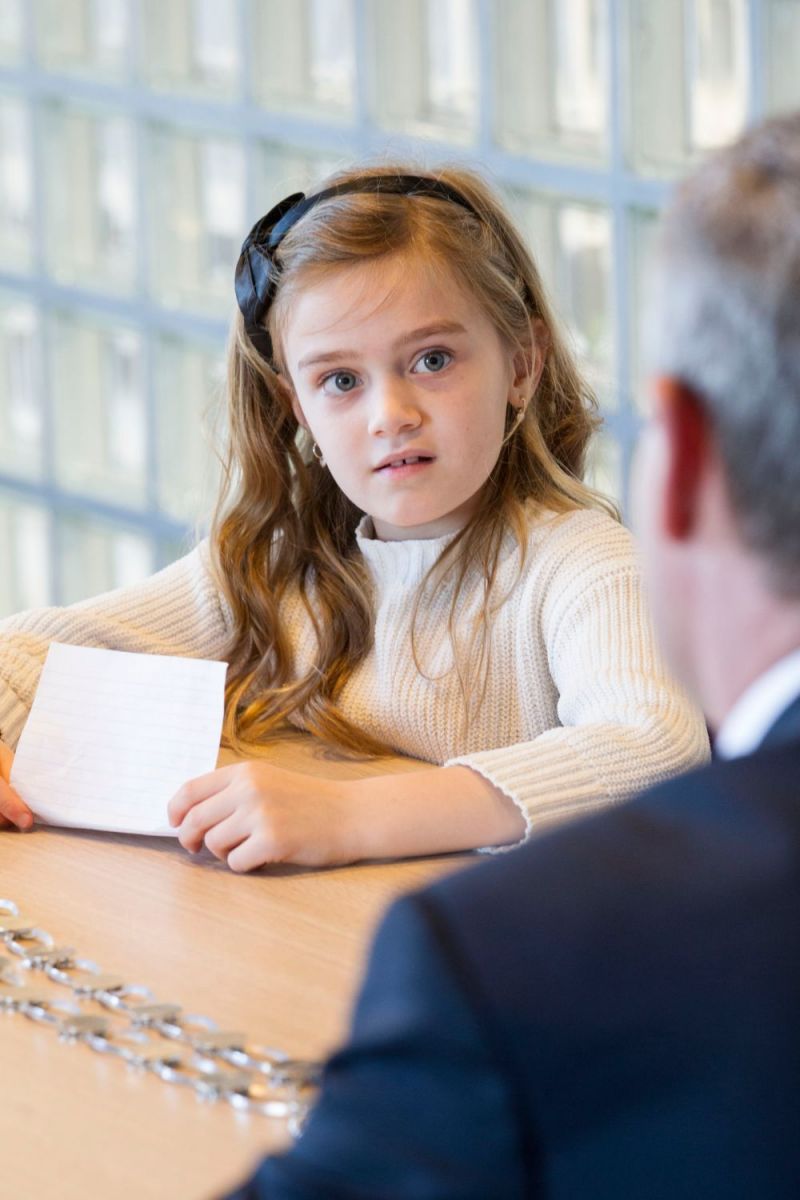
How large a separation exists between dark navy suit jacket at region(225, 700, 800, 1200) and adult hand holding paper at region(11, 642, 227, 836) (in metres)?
0.67

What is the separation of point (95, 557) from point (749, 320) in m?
2.97

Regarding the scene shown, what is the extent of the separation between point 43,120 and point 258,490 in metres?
1.86

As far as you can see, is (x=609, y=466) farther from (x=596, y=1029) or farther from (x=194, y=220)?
(x=596, y=1029)

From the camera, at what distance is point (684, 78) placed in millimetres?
2258

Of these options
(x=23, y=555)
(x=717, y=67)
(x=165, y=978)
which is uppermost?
(x=717, y=67)

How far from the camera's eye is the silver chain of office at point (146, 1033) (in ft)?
2.77

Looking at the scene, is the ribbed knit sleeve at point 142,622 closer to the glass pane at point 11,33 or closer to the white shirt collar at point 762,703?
the white shirt collar at point 762,703

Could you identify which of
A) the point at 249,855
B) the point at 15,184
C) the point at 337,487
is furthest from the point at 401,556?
→ the point at 15,184

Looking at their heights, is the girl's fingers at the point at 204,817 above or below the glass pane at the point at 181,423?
above

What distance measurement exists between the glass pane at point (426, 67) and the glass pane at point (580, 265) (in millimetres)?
175

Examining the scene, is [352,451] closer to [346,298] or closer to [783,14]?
A: [346,298]

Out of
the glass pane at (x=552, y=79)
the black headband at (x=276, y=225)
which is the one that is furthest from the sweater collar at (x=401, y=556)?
the glass pane at (x=552, y=79)

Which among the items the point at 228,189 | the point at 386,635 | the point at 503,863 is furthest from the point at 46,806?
the point at 228,189

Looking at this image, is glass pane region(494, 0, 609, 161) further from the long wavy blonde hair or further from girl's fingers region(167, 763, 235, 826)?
girl's fingers region(167, 763, 235, 826)
